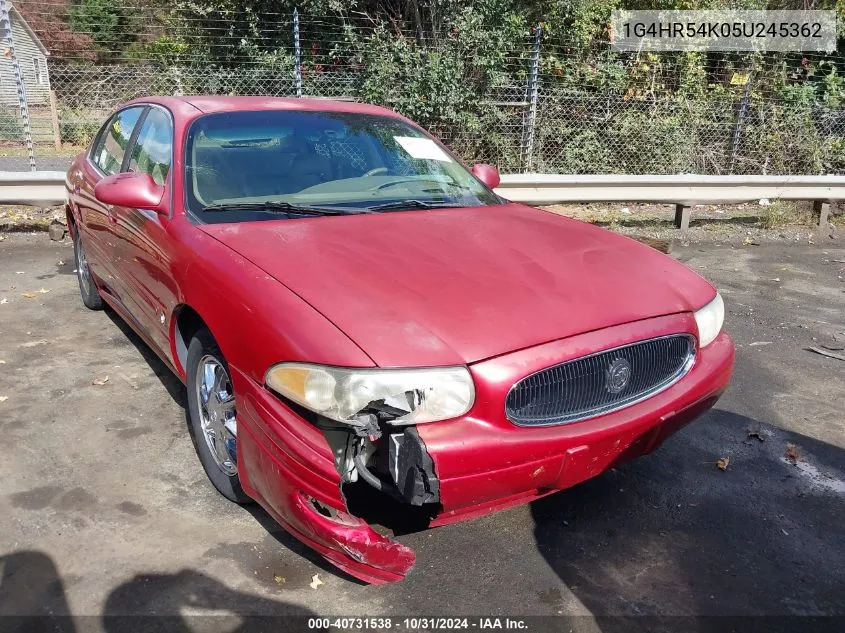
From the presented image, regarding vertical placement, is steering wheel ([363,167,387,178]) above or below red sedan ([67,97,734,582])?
above

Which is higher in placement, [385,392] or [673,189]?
[385,392]

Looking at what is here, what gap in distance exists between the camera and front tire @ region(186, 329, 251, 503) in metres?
2.84

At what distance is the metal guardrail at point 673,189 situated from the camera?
838 centimetres

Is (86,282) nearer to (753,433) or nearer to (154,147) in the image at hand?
(154,147)

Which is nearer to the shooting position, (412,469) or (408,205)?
(412,469)

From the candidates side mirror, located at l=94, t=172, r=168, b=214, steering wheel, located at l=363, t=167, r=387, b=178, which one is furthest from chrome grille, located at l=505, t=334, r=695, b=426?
side mirror, located at l=94, t=172, r=168, b=214

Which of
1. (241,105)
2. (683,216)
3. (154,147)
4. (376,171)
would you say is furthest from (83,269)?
(683,216)

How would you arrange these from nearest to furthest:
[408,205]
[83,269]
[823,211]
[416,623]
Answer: [416,623], [408,205], [83,269], [823,211]

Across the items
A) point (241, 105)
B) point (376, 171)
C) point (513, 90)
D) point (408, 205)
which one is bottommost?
point (408, 205)

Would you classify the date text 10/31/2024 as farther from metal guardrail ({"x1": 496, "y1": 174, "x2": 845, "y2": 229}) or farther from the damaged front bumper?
metal guardrail ({"x1": 496, "y1": 174, "x2": 845, "y2": 229})

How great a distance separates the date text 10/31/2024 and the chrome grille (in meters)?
0.70

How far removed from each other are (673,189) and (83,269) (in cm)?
666

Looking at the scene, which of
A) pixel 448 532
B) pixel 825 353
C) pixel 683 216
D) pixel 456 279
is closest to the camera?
pixel 456 279

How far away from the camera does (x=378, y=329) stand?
7.47ft
